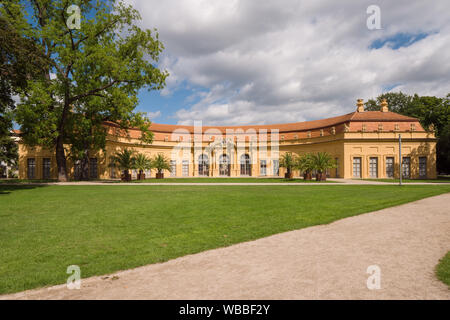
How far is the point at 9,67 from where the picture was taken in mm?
15359

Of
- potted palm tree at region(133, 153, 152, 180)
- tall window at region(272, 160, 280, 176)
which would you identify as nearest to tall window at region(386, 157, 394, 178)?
tall window at region(272, 160, 280, 176)

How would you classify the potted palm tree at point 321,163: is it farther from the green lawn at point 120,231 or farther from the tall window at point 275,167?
the green lawn at point 120,231

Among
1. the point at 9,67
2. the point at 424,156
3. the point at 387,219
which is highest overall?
the point at 9,67

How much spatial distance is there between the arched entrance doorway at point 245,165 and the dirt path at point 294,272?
40.9m

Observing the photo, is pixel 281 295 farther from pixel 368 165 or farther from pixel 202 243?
pixel 368 165

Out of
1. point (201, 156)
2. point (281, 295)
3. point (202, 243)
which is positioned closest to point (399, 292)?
point (281, 295)

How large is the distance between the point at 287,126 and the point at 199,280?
4612cm

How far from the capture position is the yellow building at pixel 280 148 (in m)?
34.8

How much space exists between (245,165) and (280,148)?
695 cm

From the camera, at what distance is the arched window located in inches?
1870

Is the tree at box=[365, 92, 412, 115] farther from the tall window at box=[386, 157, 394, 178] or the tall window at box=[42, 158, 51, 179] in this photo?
the tall window at box=[42, 158, 51, 179]

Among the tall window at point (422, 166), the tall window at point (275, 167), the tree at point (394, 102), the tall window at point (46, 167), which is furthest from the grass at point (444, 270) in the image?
the tree at point (394, 102)

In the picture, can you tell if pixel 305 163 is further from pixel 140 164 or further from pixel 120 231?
pixel 120 231
